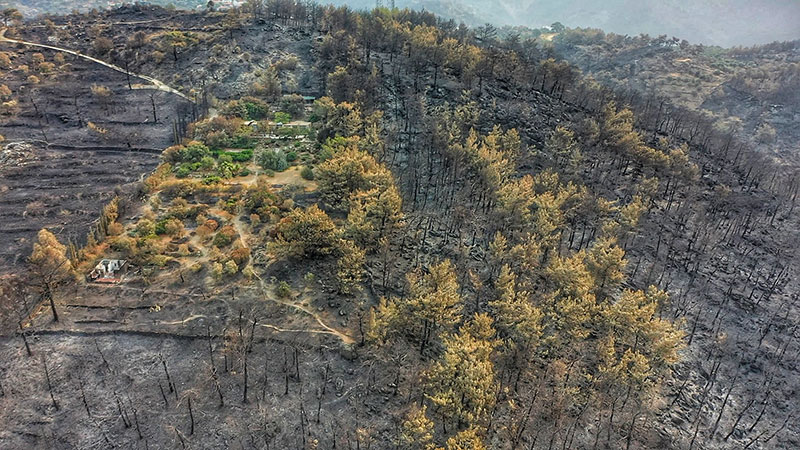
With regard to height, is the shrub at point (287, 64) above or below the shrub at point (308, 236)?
above

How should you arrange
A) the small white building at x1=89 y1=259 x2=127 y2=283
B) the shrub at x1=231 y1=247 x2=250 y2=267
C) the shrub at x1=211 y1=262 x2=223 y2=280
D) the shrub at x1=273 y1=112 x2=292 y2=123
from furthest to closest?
the shrub at x1=273 y1=112 x2=292 y2=123
the shrub at x1=231 y1=247 x2=250 y2=267
the small white building at x1=89 y1=259 x2=127 y2=283
the shrub at x1=211 y1=262 x2=223 y2=280

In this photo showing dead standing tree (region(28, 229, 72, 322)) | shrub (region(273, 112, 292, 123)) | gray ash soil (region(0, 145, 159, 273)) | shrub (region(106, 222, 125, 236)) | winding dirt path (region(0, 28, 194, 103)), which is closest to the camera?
dead standing tree (region(28, 229, 72, 322))

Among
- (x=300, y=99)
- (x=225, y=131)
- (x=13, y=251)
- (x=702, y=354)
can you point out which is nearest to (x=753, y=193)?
(x=702, y=354)

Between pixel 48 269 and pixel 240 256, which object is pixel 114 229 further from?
pixel 240 256

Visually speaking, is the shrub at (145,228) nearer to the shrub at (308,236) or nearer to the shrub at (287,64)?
the shrub at (308,236)

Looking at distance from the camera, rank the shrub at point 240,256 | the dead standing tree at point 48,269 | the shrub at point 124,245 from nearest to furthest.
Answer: the dead standing tree at point 48,269 < the shrub at point 240,256 < the shrub at point 124,245

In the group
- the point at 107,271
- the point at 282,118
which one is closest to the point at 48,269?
the point at 107,271

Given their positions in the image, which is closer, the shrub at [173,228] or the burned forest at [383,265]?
the burned forest at [383,265]

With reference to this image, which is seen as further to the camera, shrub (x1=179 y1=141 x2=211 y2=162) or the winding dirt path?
the winding dirt path

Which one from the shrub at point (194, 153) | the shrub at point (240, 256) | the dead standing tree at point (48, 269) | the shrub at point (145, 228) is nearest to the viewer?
the dead standing tree at point (48, 269)

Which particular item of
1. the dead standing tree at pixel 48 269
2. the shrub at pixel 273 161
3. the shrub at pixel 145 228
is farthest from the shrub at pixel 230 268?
the shrub at pixel 273 161

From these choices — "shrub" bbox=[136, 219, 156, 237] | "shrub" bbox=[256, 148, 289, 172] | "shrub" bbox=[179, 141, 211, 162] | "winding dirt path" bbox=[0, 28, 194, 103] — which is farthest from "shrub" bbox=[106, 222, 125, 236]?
"winding dirt path" bbox=[0, 28, 194, 103]

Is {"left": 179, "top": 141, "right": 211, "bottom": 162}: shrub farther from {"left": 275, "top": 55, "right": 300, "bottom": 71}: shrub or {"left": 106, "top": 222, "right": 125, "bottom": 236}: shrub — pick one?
{"left": 275, "top": 55, "right": 300, "bottom": 71}: shrub

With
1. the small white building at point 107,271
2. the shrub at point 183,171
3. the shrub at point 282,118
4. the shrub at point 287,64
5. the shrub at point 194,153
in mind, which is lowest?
the small white building at point 107,271
